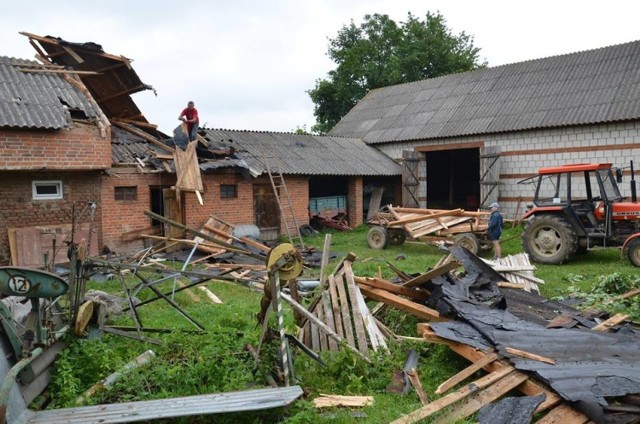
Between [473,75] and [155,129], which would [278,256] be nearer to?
[155,129]

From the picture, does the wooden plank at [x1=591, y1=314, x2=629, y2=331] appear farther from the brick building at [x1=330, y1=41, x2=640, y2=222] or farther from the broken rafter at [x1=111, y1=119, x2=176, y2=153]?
the broken rafter at [x1=111, y1=119, x2=176, y2=153]

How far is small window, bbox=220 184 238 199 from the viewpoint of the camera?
1544 cm

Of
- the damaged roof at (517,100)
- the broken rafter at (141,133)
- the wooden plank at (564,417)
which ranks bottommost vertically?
the wooden plank at (564,417)

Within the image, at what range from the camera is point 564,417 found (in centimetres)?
427

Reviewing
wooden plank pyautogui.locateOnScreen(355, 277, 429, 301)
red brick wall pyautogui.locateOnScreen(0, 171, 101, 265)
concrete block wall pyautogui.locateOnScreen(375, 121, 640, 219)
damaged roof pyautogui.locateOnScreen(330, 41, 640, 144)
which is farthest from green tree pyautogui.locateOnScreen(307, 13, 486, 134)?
wooden plank pyautogui.locateOnScreen(355, 277, 429, 301)

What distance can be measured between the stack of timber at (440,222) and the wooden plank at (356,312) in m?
6.70

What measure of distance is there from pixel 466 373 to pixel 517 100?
52.7 feet

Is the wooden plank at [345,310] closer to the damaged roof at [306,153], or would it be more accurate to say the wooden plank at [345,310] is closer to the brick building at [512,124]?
the damaged roof at [306,153]

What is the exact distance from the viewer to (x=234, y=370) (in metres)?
5.23

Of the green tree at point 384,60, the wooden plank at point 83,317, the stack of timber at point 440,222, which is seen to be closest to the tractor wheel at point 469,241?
the stack of timber at point 440,222

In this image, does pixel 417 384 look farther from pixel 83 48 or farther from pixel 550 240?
pixel 83 48

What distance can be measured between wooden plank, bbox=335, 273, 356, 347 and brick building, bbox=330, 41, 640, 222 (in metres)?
12.5

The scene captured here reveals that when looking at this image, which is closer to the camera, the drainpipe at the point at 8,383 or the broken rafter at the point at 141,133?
the drainpipe at the point at 8,383

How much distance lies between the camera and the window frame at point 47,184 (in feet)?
39.1
